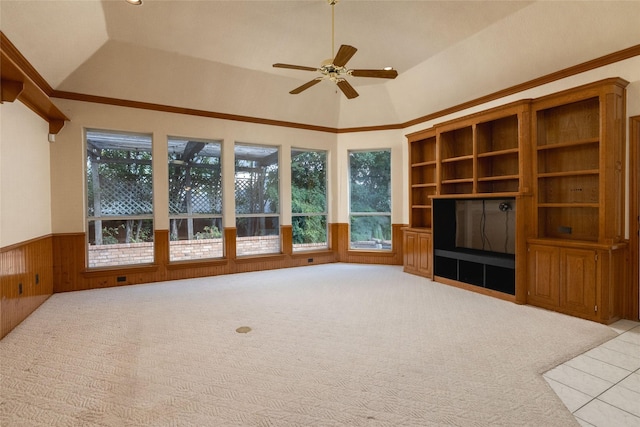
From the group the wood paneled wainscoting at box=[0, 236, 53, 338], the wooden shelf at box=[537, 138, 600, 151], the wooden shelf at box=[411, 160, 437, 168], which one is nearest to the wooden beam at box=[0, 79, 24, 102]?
the wood paneled wainscoting at box=[0, 236, 53, 338]

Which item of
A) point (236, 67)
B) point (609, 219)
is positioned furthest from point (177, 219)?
point (609, 219)

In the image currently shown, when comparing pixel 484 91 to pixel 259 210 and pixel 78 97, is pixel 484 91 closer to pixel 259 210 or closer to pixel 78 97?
pixel 259 210

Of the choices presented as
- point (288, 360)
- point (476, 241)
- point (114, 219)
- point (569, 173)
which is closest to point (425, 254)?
point (476, 241)

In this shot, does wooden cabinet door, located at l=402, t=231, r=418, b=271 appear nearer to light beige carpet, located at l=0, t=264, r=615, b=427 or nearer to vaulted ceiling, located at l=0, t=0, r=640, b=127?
light beige carpet, located at l=0, t=264, r=615, b=427

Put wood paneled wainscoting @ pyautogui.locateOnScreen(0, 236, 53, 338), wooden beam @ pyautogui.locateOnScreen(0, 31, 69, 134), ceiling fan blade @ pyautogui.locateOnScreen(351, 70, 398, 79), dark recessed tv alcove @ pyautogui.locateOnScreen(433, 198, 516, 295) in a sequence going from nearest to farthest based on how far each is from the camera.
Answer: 1. wooden beam @ pyautogui.locateOnScreen(0, 31, 69, 134)
2. wood paneled wainscoting @ pyautogui.locateOnScreen(0, 236, 53, 338)
3. ceiling fan blade @ pyautogui.locateOnScreen(351, 70, 398, 79)
4. dark recessed tv alcove @ pyautogui.locateOnScreen(433, 198, 516, 295)

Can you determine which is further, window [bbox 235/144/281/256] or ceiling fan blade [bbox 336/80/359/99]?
window [bbox 235/144/281/256]

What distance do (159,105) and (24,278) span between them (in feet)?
9.95

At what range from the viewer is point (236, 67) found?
207 inches

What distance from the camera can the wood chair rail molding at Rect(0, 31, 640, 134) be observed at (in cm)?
332

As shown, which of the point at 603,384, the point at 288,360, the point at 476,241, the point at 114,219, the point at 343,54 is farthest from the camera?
the point at 476,241

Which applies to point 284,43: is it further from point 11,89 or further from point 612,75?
point 612,75

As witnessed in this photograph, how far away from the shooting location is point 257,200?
6410mm

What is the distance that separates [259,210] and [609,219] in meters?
5.10

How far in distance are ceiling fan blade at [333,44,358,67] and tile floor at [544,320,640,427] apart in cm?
303
